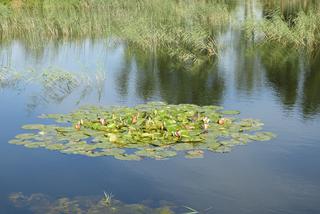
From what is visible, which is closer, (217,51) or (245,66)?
(245,66)

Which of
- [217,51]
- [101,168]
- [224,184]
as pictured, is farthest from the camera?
[217,51]

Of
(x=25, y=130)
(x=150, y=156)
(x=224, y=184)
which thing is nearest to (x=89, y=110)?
(x=25, y=130)

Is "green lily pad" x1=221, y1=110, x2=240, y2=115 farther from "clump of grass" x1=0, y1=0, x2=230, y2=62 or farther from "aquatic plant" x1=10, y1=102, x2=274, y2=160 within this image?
"clump of grass" x1=0, y1=0, x2=230, y2=62

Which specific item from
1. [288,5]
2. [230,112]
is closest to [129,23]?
[230,112]

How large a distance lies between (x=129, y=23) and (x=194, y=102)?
7903 mm

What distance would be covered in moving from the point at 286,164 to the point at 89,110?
15.3ft

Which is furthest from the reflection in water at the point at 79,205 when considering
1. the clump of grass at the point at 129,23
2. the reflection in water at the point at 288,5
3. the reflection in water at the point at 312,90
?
the reflection in water at the point at 288,5

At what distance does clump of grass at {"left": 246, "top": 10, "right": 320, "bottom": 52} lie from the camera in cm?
1839

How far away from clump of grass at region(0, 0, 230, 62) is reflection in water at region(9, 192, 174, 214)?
1047 centimetres

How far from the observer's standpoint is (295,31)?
18.7 meters

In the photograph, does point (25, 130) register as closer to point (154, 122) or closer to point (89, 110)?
point (89, 110)

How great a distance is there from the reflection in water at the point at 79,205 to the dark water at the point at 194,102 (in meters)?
0.15

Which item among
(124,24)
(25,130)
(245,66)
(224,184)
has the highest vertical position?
(124,24)

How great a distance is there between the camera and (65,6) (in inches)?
868
